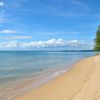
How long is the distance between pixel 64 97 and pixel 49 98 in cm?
74

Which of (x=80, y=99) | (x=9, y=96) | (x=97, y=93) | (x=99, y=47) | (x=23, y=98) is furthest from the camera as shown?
(x=99, y=47)

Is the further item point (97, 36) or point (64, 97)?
point (97, 36)

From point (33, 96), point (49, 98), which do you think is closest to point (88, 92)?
point (49, 98)

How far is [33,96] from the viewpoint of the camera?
10523 mm

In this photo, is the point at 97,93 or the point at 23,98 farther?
the point at 23,98

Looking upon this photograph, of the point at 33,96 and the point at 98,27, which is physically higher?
the point at 98,27

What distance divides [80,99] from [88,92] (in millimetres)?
1295

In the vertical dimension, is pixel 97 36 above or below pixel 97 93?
above

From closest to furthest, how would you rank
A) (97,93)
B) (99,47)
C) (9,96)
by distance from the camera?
(97,93)
(9,96)
(99,47)

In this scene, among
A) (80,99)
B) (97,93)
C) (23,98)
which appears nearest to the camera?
(80,99)

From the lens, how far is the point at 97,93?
9.25m

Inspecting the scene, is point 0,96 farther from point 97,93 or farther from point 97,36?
point 97,36

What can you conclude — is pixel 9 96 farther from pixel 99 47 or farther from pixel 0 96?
pixel 99 47

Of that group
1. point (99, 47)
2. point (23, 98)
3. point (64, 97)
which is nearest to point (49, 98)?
point (64, 97)
